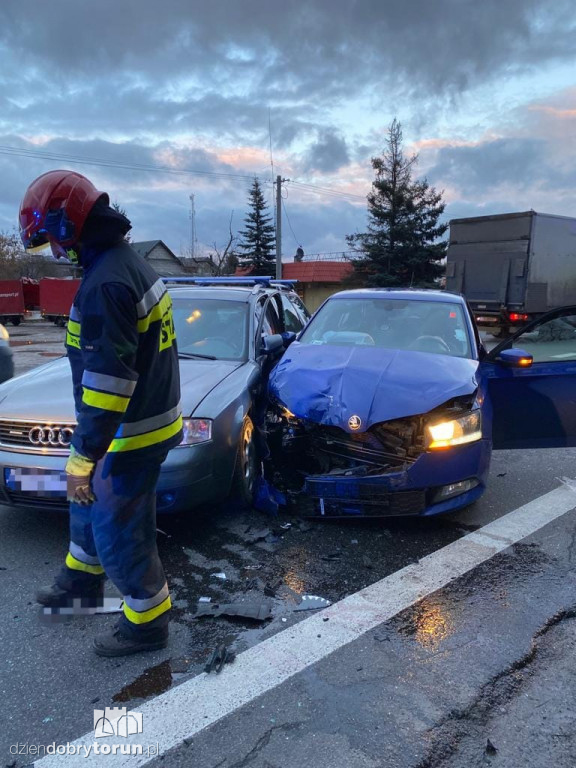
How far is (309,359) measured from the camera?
15.8 ft

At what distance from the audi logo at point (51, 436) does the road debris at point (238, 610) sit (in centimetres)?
129

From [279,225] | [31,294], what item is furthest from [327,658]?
[31,294]

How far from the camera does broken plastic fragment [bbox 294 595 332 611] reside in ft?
10.3

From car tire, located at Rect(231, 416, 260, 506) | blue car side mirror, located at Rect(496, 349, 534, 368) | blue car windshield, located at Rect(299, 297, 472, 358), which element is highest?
blue car windshield, located at Rect(299, 297, 472, 358)

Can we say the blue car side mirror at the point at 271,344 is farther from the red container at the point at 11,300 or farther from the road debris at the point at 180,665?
the red container at the point at 11,300

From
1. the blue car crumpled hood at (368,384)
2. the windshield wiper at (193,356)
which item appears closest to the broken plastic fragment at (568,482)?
the blue car crumpled hood at (368,384)

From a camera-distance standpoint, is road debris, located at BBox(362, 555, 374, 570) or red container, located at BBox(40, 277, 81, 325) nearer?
road debris, located at BBox(362, 555, 374, 570)

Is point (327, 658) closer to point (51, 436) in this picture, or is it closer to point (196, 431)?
point (196, 431)

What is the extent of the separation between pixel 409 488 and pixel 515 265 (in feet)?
46.4

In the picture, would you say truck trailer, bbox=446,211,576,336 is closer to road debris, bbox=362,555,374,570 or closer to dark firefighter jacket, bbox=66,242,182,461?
road debris, bbox=362,555,374,570

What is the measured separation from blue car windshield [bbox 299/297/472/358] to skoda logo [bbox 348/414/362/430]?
1.34m

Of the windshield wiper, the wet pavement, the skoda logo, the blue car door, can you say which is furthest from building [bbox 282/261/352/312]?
the skoda logo

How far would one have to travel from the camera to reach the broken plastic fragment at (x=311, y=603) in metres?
3.14

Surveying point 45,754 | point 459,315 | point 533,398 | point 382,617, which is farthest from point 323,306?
point 45,754
